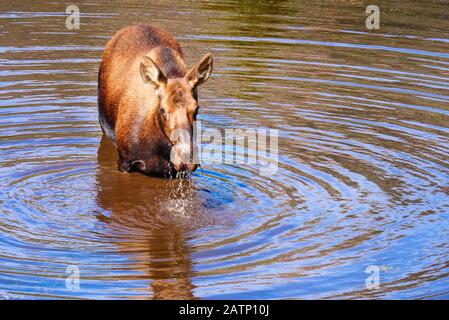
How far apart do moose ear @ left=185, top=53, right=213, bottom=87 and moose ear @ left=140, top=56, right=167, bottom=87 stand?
0.30 metres

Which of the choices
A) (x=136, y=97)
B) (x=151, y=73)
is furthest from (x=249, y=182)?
(x=151, y=73)

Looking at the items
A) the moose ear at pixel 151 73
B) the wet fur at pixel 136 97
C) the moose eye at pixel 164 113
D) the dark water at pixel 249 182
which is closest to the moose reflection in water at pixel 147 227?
the dark water at pixel 249 182

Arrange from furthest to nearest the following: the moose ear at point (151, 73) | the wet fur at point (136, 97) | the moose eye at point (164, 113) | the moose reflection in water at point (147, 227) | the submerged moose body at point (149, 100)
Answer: the wet fur at point (136, 97) → the moose ear at point (151, 73) → the moose eye at point (164, 113) → the submerged moose body at point (149, 100) → the moose reflection in water at point (147, 227)

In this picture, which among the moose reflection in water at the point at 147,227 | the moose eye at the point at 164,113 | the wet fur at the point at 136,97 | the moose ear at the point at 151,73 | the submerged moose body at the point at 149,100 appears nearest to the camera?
the moose reflection in water at the point at 147,227

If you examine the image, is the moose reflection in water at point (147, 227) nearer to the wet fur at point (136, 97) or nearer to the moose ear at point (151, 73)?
the wet fur at point (136, 97)

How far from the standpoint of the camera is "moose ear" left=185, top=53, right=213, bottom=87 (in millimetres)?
10923

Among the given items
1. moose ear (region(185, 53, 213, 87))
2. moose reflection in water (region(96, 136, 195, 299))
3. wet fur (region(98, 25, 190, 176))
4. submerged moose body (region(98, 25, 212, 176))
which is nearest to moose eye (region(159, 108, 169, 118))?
submerged moose body (region(98, 25, 212, 176))

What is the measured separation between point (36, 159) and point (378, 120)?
17.7 ft

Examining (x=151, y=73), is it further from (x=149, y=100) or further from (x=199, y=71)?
(x=149, y=100)

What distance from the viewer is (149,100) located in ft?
39.0

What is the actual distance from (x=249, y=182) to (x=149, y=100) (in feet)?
5.29

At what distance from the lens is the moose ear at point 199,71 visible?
1092 cm

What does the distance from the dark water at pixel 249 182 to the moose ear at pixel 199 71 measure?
57.6 inches
